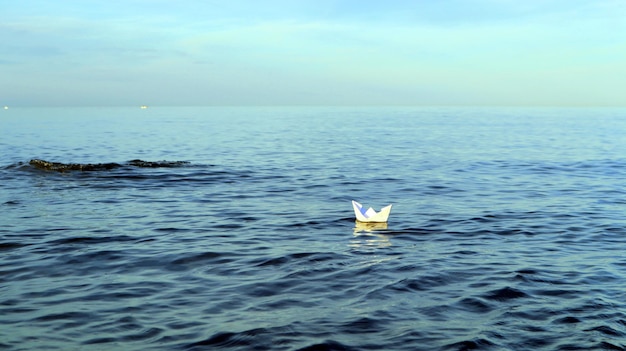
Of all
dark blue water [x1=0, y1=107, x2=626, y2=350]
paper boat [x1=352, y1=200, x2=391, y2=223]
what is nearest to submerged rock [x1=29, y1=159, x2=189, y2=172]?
dark blue water [x1=0, y1=107, x2=626, y2=350]

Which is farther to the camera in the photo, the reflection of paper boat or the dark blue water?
the reflection of paper boat

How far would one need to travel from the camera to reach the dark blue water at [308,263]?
29.9ft

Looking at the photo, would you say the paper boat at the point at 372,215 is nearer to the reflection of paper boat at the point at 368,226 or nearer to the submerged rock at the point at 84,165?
the reflection of paper boat at the point at 368,226

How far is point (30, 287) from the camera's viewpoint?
11484 millimetres

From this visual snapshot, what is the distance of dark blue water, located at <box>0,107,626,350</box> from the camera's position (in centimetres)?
912

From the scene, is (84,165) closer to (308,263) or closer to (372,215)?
(372,215)

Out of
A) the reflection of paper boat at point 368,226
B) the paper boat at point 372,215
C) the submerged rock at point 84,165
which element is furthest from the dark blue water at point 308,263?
the submerged rock at point 84,165

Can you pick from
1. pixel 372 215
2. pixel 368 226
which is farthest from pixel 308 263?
pixel 372 215

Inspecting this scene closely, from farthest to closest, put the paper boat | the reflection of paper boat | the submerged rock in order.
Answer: the submerged rock → the paper boat → the reflection of paper boat

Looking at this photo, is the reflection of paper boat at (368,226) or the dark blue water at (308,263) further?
the reflection of paper boat at (368,226)

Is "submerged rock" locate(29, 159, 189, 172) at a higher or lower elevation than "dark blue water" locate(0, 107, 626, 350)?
higher

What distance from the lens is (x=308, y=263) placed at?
43.3ft

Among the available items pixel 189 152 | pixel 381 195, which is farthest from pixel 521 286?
pixel 189 152

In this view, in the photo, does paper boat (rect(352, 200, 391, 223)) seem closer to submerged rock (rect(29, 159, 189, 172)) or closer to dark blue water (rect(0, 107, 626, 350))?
dark blue water (rect(0, 107, 626, 350))
